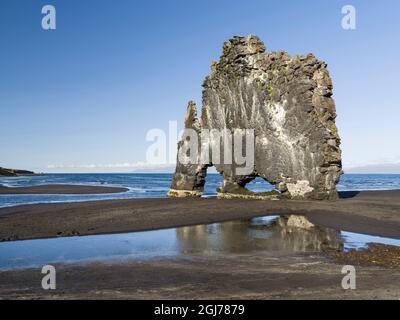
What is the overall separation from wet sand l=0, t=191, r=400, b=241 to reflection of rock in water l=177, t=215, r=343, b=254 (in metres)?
1.98

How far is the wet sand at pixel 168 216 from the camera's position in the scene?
24344mm

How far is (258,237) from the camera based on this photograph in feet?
70.9

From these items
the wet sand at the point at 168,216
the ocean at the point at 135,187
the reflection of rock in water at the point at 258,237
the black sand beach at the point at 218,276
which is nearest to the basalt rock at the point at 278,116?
the wet sand at the point at 168,216

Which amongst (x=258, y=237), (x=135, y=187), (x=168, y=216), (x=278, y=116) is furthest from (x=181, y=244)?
(x=135, y=187)

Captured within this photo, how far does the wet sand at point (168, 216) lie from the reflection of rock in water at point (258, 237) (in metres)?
1.98

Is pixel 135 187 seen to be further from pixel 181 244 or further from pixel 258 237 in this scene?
pixel 181 244

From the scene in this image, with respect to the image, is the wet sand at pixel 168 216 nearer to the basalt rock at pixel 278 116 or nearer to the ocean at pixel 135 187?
the basalt rock at pixel 278 116

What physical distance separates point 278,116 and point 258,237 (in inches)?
833

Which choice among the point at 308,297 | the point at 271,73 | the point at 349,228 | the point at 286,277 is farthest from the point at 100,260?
the point at 271,73

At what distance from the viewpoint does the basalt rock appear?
37.9 m

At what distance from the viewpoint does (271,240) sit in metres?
20.6

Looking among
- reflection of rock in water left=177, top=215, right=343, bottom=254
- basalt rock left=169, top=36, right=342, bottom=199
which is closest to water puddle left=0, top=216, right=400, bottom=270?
reflection of rock in water left=177, top=215, right=343, bottom=254
